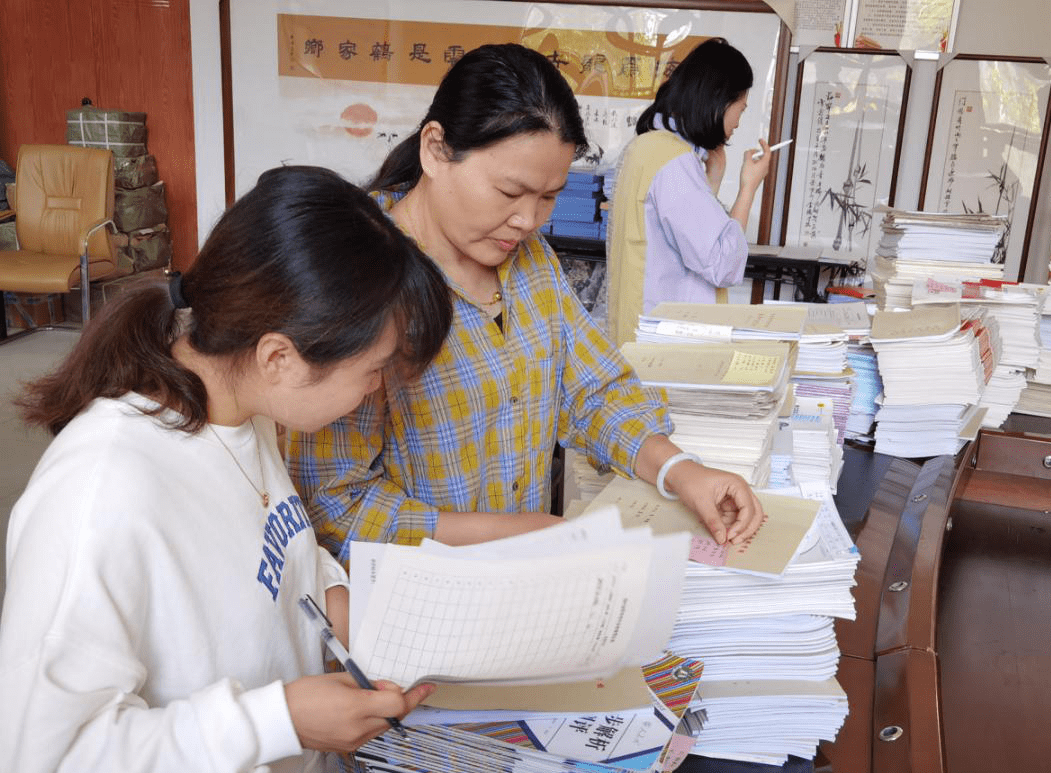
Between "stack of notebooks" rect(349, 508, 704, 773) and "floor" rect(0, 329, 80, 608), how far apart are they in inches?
75.6

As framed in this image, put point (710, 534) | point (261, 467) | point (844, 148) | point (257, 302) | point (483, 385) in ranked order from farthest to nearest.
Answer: point (844, 148), point (483, 385), point (710, 534), point (261, 467), point (257, 302)

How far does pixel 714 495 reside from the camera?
1111 mm

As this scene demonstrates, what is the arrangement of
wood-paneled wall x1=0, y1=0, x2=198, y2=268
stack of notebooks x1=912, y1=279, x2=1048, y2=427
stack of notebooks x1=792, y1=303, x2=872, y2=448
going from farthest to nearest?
wood-paneled wall x1=0, y1=0, x2=198, y2=268, stack of notebooks x1=912, y1=279, x2=1048, y2=427, stack of notebooks x1=792, y1=303, x2=872, y2=448

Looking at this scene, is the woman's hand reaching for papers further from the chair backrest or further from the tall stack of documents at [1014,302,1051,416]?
the chair backrest

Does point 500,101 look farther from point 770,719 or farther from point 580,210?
point 580,210

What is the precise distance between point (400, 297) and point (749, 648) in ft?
1.62

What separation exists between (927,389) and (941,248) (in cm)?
80

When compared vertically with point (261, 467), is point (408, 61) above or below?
above

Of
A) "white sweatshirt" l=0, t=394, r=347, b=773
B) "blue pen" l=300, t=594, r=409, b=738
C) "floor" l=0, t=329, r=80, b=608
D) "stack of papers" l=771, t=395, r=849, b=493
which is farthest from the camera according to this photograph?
"floor" l=0, t=329, r=80, b=608

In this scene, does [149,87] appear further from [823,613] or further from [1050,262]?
[823,613]

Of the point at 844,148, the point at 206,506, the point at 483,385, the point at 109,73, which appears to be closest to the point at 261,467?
the point at 206,506

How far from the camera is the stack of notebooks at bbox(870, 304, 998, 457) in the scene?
183 centimetres

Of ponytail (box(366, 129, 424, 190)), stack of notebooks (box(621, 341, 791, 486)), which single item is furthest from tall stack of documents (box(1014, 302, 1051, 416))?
ponytail (box(366, 129, 424, 190))

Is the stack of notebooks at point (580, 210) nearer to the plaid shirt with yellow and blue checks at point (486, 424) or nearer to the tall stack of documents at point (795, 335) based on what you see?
the tall stack of documents at point (795, 335)
